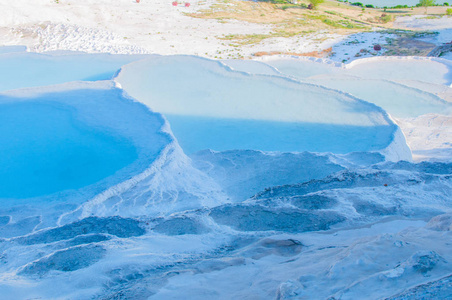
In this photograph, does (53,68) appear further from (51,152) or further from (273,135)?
(273,135)

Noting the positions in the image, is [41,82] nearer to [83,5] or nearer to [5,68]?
[5,68]

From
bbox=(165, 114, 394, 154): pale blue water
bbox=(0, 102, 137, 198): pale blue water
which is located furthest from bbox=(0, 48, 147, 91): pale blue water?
bbox=(165, 114, 394, 154): pale blue water

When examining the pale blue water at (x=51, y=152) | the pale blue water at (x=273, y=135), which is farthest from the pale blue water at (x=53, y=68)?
the pale blue water at (x=273, y=135)

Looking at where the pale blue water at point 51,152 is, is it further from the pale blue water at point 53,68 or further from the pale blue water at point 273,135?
the pale blue water at point 53,68

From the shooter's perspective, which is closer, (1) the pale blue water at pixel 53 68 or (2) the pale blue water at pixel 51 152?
(2) the pale blue water at pixel 51 152

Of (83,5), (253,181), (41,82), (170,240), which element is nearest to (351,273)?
(170,240)

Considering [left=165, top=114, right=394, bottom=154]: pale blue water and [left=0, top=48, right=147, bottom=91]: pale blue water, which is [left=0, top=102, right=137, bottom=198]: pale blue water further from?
[left=0, top=48, right=147, bottom=91]: pale blue water
